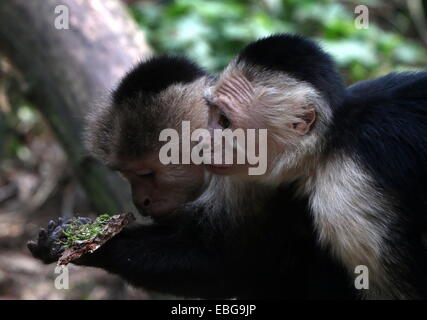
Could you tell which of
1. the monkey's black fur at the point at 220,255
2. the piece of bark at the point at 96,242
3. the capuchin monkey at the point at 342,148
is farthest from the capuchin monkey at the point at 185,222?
the capuchin monkey at the point at 342,148

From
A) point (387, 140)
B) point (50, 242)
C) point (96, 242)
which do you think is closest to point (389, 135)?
point (387, 140)

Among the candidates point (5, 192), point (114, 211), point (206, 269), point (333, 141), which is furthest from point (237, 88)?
point (5, 192)

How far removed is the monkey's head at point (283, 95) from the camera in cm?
364

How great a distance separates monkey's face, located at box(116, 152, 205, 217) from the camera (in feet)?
14.2

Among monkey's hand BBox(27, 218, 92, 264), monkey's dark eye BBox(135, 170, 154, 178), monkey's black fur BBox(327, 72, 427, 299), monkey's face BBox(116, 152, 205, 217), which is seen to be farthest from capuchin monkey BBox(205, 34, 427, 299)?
monkey's hand BBox(27, 218, 92, 264)

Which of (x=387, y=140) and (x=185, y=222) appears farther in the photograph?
(x=185, y=222)

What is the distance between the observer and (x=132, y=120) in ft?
14.1

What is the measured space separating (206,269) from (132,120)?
1.07 metres

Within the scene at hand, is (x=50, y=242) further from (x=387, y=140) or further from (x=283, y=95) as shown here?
(x=387, y=140)

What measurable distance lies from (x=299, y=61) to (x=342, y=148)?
21.1 inches

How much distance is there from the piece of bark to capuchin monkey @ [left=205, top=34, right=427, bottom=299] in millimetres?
766

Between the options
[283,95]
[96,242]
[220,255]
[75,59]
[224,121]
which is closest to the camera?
[283,95]

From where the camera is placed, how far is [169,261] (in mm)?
4215
